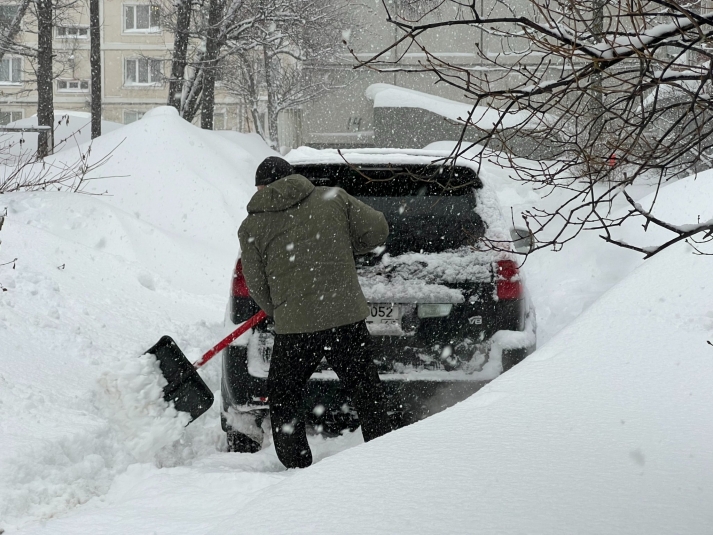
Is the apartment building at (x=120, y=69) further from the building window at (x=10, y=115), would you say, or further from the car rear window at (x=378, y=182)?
the car rear window at (x=378, y=182)

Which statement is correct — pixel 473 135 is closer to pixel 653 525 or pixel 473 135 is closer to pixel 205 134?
pixel 205 134

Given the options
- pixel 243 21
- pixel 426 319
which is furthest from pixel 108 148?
pixel 426 319

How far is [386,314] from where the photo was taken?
13.5ft

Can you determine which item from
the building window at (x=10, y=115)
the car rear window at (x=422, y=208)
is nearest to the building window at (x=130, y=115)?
the building window at (x=10, y=115)

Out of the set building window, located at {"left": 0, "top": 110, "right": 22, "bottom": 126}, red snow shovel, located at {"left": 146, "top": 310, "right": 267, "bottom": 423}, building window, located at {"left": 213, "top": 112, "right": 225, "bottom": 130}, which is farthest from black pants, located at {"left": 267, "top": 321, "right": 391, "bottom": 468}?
building window, located at {"left": 0, "top": 110, "right": 22, "bottom": 126}

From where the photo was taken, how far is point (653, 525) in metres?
2.62

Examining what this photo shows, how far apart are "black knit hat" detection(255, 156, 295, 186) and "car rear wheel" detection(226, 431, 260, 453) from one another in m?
1.40

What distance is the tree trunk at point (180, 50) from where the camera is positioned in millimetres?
16953

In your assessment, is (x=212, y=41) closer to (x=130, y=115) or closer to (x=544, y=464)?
(x=544, y=464)

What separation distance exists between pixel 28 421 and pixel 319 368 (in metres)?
1.52

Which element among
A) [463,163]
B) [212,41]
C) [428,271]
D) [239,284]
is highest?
[212,41]

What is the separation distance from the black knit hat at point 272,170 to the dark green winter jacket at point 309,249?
0.07m

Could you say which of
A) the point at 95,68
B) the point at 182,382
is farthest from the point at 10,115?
the point at 182,382

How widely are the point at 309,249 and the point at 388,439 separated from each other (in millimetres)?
1011
